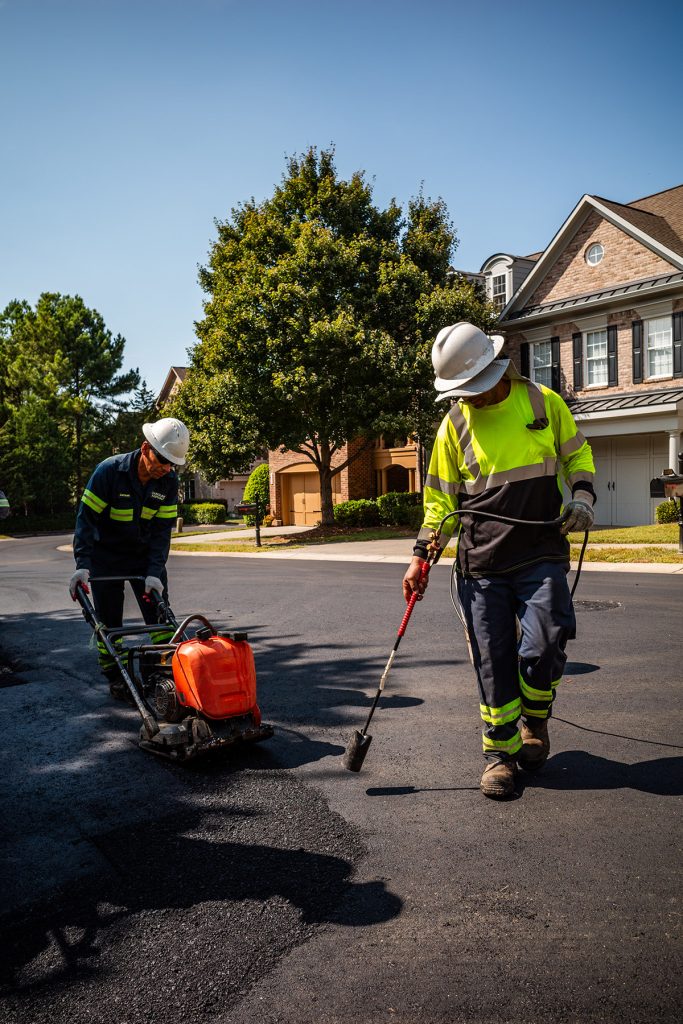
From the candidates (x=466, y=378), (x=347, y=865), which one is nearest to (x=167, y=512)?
(x=466, y=378)

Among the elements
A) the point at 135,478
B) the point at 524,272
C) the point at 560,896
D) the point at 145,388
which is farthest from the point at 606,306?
the point at 145,388

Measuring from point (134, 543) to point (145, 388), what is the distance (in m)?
51.6

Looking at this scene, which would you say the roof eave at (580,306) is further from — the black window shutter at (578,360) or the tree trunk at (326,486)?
the tree trunk at (326,486)

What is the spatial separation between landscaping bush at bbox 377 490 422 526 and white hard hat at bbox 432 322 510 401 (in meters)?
24.1

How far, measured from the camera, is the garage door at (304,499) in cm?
3612

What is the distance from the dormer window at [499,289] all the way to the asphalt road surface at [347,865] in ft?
86.1

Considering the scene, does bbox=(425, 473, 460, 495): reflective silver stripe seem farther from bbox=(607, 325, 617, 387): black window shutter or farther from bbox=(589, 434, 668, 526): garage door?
bbox=(607, 325, 617, 387): black window shutter

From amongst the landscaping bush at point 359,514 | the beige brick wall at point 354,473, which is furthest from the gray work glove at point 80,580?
the beige brick wall at point 354,473

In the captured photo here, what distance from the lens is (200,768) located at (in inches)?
176

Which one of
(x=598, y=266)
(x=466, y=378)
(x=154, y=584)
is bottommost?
(x=154, y=584)

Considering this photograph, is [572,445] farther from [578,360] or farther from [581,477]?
[578,360]

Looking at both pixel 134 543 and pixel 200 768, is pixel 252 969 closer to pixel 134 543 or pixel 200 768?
pixel 200 768

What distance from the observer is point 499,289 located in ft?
101

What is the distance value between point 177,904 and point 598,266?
84.2ft
